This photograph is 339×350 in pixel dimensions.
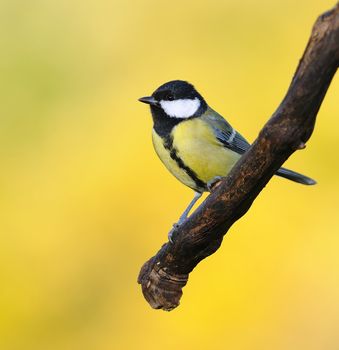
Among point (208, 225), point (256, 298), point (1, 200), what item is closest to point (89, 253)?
point (1, 200)

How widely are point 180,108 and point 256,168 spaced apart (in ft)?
3.42

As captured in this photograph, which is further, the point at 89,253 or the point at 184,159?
the point at 89,253

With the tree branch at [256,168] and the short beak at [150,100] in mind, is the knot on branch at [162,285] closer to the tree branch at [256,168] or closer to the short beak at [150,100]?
the tree branch at [256,168]

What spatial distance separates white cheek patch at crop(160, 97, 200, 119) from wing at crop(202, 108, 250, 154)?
0.06 meters

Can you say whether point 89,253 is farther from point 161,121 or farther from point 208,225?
point 208,225

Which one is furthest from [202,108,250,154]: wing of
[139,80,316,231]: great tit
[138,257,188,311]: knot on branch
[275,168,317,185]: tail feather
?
[138,257,188,311]: knot on branch

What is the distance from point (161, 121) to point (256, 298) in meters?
1.14

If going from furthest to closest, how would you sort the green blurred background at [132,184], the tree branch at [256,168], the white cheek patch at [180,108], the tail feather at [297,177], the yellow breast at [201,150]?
1. the green blurred background at [132,184]
2. the tail feather at [297,177]
3. the white cheek patch at [180,108]
4. the yellow breast at [201,150]
5. the tree branch at [256,168]

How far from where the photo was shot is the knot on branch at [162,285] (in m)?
1.99

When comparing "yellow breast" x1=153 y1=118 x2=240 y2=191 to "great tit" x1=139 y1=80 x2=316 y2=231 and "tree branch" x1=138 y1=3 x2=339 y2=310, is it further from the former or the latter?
"tree branch" x1=138 y1=3 x2=339 y2=310

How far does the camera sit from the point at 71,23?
12.9 feet

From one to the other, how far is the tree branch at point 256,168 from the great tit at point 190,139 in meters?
0.34

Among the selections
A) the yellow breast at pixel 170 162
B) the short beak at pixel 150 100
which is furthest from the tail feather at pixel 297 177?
the short beak at pixel 150 100

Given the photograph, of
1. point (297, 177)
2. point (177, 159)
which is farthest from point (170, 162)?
point (297, 177)
